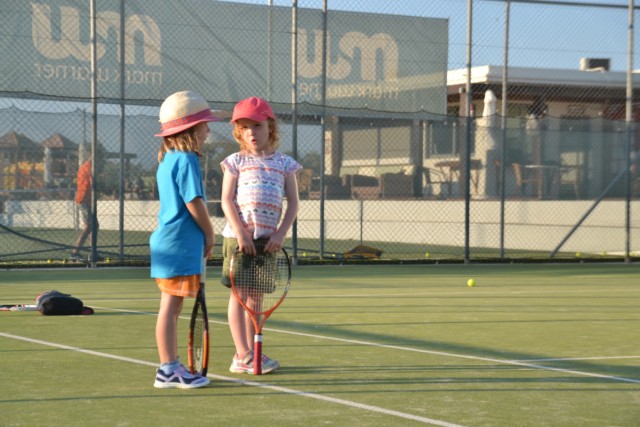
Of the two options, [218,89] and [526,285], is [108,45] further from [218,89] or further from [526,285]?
[526,285]

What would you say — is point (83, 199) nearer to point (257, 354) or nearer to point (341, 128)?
point (341, 128)

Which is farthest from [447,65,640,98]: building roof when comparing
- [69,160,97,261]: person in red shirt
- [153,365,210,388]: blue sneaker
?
[153,365,210,388]: blue sneaker

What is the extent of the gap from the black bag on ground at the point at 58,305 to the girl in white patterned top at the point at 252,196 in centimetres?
294

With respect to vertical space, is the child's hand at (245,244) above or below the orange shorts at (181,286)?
above

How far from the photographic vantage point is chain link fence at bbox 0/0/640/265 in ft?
46.6

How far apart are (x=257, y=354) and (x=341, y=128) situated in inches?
408

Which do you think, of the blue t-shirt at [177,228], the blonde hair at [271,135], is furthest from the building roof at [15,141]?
the blue t-shirt at [177,228]

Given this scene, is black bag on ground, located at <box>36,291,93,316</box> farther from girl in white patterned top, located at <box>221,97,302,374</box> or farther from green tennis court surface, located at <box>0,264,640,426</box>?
girl in white patterned top, located at <box>221,97,302,374</box>

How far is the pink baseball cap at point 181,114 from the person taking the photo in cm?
536

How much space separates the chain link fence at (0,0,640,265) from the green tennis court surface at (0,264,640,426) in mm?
3344

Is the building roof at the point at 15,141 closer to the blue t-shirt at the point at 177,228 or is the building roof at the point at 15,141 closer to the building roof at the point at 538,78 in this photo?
the building roof at the point at 538,78

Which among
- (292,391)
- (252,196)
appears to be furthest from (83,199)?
(292,391)

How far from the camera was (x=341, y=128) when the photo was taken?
15820mm

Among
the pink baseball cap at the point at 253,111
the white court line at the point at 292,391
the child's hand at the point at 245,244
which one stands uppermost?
the pink baseball cap at the point at 253,111
